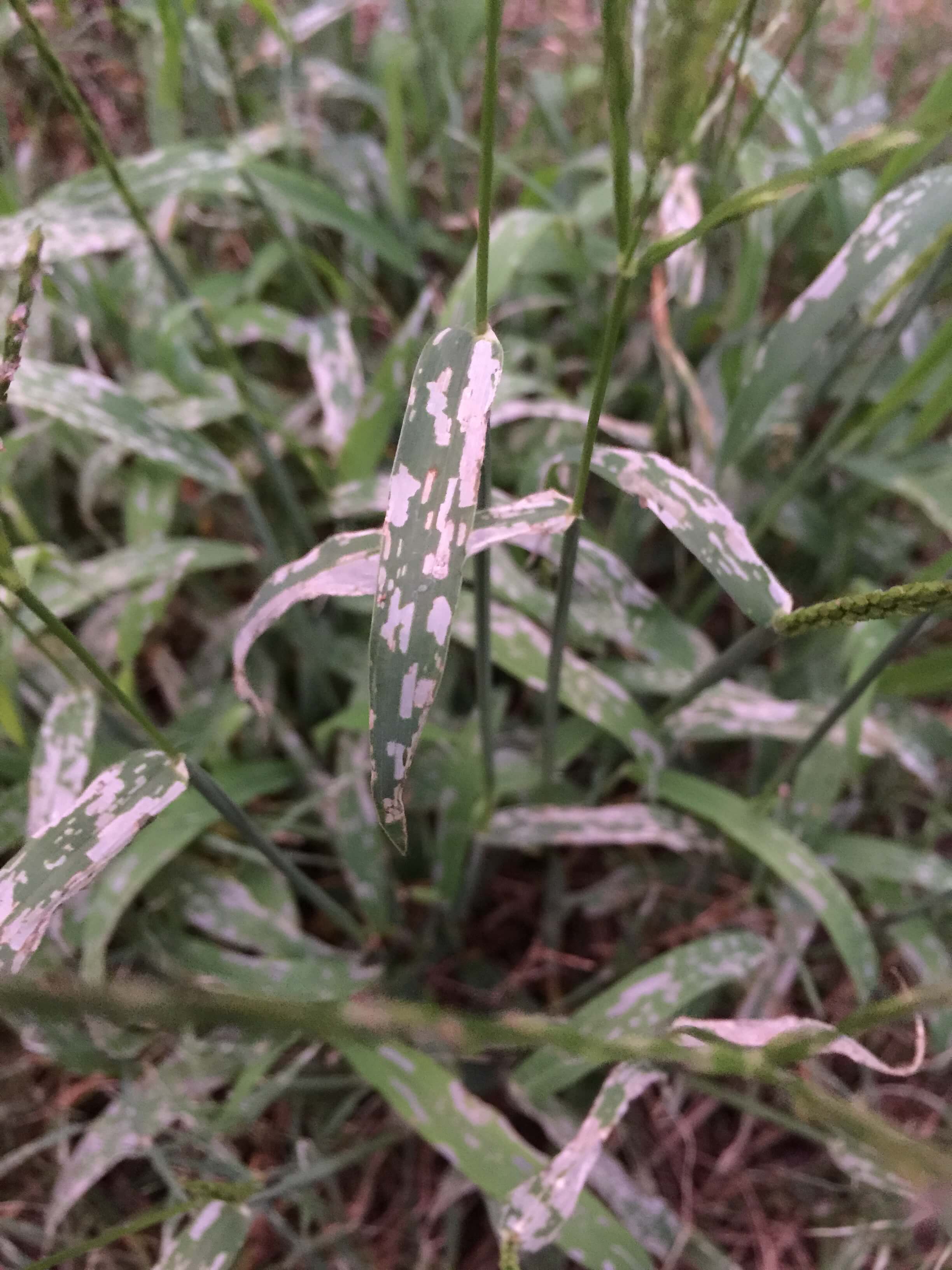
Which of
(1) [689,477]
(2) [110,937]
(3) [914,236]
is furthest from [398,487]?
(2) [110,937]

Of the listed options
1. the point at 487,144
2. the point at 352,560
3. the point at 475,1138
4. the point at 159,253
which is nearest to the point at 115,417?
the point at 159,253

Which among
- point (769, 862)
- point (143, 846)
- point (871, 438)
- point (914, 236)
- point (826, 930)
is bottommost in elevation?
point (826, 930)

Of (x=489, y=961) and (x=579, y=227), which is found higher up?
(x=579, y=227)

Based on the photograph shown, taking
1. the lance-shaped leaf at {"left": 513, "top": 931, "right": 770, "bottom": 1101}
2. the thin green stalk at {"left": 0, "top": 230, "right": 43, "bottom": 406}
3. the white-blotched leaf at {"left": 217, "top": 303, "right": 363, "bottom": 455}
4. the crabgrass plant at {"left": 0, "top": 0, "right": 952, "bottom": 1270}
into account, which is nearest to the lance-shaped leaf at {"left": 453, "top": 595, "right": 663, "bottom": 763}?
the crabgrass plant at {"left": 0, "top": 0, "right": 952, "bottom": 1270}

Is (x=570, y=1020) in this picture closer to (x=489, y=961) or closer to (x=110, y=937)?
(x=489, y=961)

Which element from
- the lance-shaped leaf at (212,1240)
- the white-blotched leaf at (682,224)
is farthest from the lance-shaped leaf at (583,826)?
the white-blotched leaf at (682,224)

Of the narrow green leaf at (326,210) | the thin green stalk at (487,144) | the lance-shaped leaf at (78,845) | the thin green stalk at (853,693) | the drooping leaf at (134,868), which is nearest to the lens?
the thin green stalk at (487,144)

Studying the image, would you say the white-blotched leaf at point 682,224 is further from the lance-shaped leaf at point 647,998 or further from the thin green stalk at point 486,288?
the lance-shaped leaf at point 647,998
